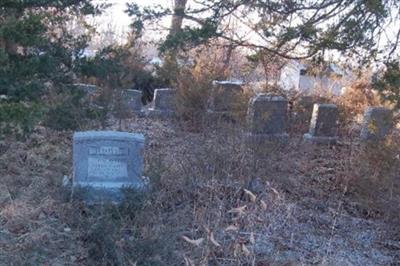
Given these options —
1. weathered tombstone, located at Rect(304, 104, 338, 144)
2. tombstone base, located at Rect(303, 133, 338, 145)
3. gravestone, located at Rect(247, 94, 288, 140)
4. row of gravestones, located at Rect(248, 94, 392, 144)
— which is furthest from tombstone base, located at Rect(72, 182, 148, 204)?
weathered tombstone, located at Rect(304, 104, 338, 144)

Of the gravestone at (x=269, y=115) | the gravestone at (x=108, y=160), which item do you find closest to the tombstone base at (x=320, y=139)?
the gravestone at (x=269, y=115)

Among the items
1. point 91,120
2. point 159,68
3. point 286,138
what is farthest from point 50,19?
point 159,68

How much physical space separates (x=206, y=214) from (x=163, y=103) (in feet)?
26.7

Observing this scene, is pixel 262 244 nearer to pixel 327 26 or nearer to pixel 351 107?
pixel 327 26

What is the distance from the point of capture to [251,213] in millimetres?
4488

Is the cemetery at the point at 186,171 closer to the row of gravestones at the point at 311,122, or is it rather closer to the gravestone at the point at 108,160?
the gravestone at the point at 108,160

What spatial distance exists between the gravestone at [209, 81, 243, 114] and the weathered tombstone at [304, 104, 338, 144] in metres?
1.56

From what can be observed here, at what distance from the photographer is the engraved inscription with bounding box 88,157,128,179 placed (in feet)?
18.5

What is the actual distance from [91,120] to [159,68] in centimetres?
682

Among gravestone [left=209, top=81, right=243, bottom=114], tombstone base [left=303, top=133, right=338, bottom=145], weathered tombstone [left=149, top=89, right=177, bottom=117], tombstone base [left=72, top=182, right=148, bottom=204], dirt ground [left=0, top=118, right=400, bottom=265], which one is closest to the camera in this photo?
dirt ground [left=0, top=118, right=400, bottom=265]

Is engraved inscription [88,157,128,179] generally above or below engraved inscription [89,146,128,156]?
below

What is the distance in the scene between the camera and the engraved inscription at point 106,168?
18.5 ft

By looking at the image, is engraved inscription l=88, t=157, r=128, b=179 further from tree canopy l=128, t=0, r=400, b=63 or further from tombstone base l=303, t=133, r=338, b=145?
tombstone base l=303, t=133, r=338, b=145

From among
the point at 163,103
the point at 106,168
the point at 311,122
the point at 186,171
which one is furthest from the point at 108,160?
the point at 163,103
